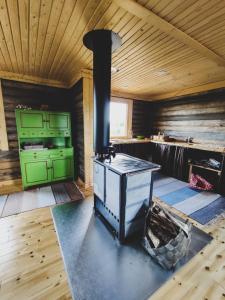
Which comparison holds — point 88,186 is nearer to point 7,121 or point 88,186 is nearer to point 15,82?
point 7,121

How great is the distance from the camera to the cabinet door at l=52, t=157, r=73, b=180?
362cm

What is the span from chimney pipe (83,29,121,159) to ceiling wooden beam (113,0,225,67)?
0.42 metres

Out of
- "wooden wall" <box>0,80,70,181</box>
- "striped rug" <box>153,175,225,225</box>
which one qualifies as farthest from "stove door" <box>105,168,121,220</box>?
"wooden wall" <box>0,80,70,181</box>

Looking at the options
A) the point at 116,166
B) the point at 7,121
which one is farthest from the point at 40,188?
the point at 116,166

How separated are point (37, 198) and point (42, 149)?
1.09 metres

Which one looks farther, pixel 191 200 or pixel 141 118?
pixel 141 118

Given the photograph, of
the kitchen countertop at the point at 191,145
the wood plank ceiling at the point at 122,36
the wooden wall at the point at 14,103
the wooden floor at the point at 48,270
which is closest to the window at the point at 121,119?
the kitchen countertop at the point at 191,145

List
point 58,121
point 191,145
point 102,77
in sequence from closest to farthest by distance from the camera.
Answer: point 102,77, point 58,121, point 191,145

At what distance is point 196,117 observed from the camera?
4.24 m

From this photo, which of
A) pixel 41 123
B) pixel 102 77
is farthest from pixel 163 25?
pixel 41 123

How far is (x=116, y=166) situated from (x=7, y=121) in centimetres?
301

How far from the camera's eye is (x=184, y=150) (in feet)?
13.3

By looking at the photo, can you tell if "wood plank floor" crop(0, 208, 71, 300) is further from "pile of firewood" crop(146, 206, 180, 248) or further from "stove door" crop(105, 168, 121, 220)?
"pile of firewood" crop(146, 206, 180, 248)

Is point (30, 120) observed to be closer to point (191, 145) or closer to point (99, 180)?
point (99, 180)
